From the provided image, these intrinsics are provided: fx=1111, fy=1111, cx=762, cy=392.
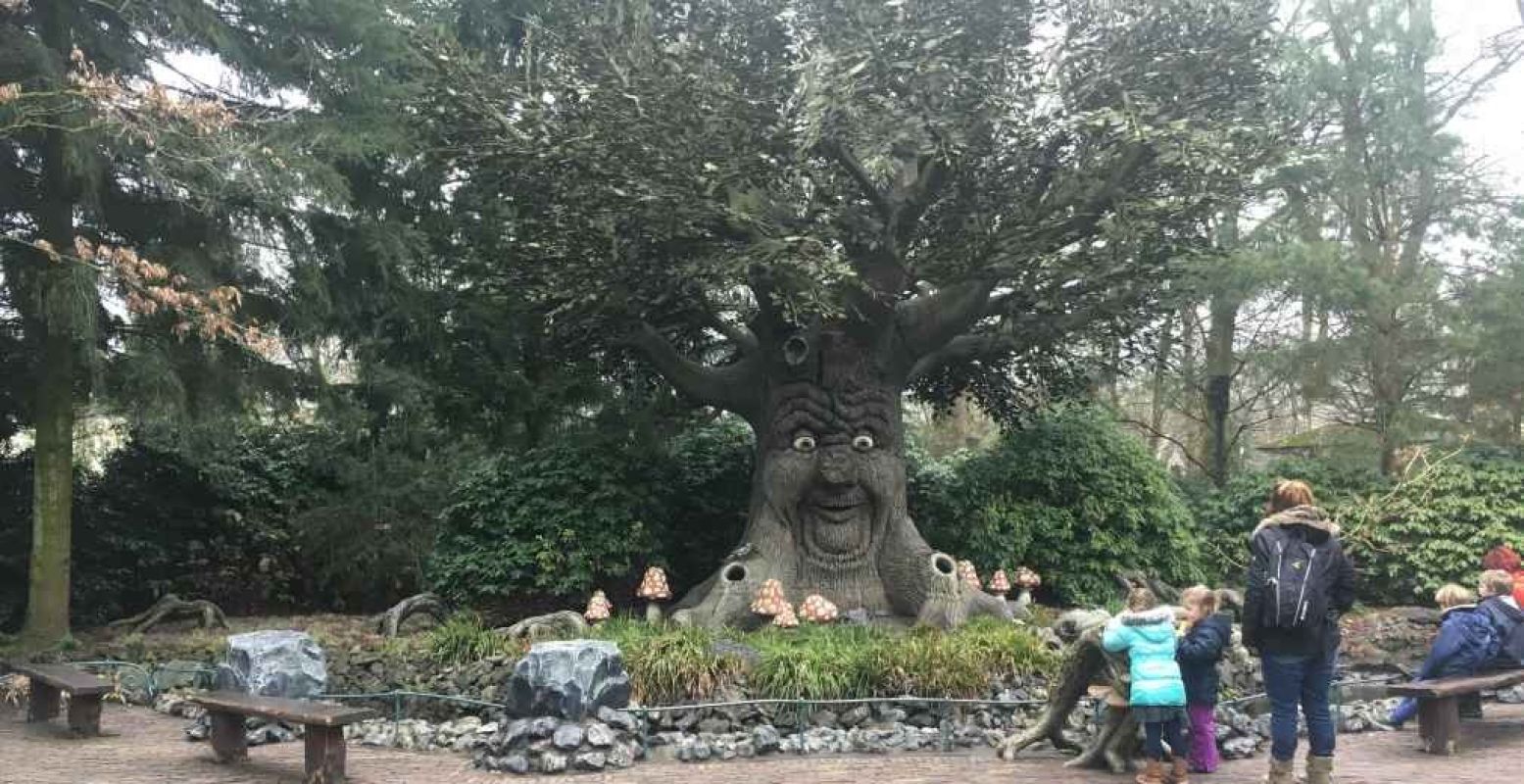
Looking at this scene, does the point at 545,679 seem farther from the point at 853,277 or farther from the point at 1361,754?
the point at 1361,754

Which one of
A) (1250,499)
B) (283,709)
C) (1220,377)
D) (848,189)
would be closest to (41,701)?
(283,709)

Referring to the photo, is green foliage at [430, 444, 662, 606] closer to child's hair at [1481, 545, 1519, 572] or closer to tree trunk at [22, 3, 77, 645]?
tree trunk at [22, 3, 77, 645]

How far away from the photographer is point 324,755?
6.22 metres

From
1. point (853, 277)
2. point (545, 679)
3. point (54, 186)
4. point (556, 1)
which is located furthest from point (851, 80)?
point (54, 186)

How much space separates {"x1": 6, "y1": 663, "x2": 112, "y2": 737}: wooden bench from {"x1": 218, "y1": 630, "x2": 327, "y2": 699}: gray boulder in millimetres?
842

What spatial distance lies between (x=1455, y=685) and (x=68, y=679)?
9390 mm

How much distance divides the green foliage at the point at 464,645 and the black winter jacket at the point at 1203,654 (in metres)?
5.04

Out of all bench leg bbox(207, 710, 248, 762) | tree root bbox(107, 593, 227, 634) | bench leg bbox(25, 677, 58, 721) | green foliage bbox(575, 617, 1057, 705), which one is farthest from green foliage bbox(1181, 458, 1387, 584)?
bench leg bbox(25, 677, 58, 721)

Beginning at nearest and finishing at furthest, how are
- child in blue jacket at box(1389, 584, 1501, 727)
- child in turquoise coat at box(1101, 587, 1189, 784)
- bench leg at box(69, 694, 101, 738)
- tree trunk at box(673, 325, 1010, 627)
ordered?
1. child in turquoise coat at box(1101, 587, 1189, 784)
2. child in blue jacket at box(1389, 584, 1501, 727)
3. bench leg at box(69, 694, 101, 738)
4. tree trunk at box(673, 325, 1010, 627)

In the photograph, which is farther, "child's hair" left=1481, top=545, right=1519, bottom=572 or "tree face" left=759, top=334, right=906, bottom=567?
"tree face" left=759, top=334, right=906, bottom=567

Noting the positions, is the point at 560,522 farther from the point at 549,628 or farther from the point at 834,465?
the point at 834,465

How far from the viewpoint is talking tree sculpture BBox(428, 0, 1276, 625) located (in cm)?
972

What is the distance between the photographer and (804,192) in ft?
36.3

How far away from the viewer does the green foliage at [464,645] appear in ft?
29.2
